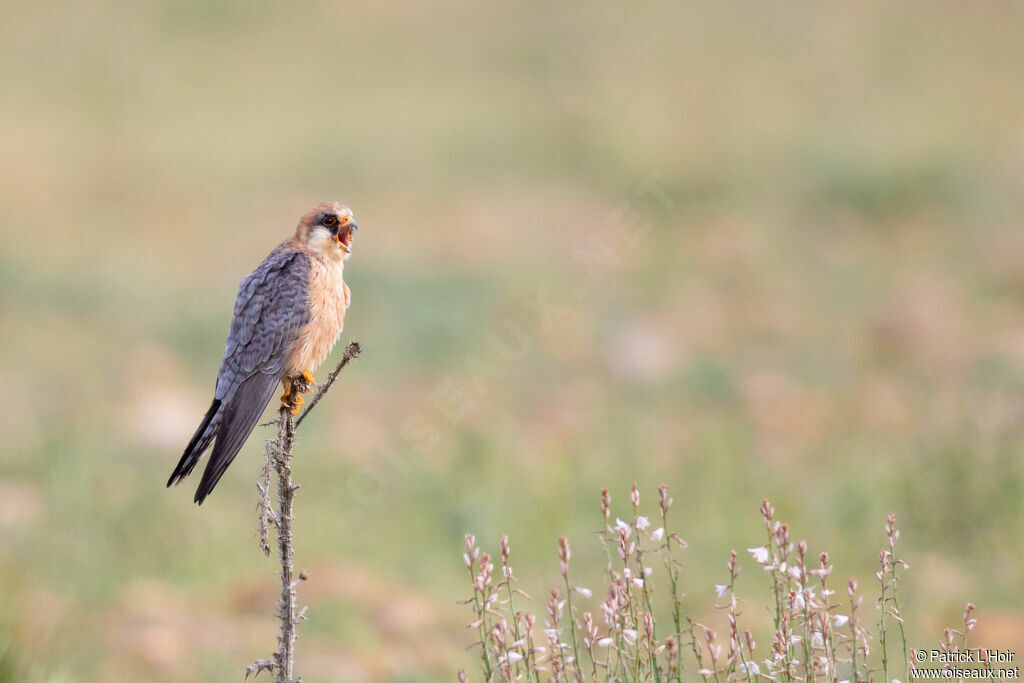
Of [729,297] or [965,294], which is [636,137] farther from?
[965,294]

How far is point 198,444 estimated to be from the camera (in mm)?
3975

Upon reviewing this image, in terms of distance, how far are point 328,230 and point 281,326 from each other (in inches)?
22.6

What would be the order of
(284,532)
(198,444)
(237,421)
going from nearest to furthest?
1. (284,532)
2. (198,444)
3. (237,421)

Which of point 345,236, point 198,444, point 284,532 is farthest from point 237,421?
point 345,236

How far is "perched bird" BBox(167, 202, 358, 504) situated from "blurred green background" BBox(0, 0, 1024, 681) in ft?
5.78

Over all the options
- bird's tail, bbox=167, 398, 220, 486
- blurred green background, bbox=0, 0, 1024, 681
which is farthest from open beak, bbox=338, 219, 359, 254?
blurred green background, bbox=0, 0, 1024, 681

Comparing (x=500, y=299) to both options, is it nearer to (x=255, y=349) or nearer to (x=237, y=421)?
(x=255, y=349)

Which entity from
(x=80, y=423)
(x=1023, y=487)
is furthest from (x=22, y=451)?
(x=1023, y=487)

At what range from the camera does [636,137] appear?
1488 cm

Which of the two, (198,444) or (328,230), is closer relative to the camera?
(198,444)

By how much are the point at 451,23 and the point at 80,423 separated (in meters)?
11.8

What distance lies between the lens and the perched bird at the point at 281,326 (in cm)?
414

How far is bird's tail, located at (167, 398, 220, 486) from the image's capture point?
386cm

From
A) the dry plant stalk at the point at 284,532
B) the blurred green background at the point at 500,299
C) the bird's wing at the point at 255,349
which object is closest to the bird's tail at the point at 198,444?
the bird's wing at the point at 255,349
